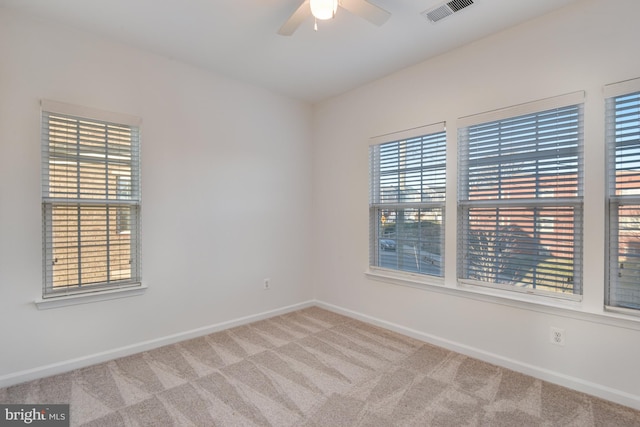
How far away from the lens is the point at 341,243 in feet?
13.1

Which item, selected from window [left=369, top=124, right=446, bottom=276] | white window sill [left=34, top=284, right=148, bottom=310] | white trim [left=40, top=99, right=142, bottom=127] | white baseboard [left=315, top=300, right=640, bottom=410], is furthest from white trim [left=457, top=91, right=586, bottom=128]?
white window sill [left=34, top=284, right=148, bottom=310]

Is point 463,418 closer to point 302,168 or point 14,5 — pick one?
point 302,168

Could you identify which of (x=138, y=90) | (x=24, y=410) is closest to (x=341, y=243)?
(x=138, y=90)

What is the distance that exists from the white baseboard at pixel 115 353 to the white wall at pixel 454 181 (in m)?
1.29

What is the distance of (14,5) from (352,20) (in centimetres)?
246

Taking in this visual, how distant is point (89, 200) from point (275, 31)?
6.83ft

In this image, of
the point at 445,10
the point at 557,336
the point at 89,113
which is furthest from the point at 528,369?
the point at 89,113

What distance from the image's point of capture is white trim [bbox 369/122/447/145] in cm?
302

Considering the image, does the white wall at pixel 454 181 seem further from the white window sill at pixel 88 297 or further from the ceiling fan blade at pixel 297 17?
the white window sill at pixel 88 297

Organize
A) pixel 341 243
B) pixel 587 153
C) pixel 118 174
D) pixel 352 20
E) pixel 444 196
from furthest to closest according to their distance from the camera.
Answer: pixel 341 243 → pixel 444 196 → pixel 118 174 → pixel 352 20 → pixel 587 153

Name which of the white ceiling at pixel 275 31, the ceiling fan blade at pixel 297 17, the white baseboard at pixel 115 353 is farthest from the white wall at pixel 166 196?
the ceiling fan blade at pixel 297 17

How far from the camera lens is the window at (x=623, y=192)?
6.81 ft

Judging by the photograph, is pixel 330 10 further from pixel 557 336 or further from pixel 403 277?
pixel 557 336

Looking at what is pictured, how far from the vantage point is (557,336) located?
7.73 ft
